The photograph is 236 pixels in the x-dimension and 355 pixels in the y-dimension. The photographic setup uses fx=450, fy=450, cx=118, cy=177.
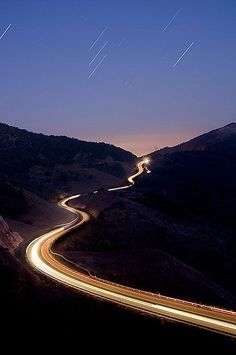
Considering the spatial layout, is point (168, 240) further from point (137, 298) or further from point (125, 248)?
point (137, 298)

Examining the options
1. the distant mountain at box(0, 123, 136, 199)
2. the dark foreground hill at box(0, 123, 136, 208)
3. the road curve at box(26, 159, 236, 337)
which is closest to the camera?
the road curve at box(26, 159, 236, 337)

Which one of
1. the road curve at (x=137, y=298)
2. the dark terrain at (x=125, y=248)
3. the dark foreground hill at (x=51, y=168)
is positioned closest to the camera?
the road curve at (x=137, y=298)

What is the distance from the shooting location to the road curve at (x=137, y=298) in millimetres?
25547

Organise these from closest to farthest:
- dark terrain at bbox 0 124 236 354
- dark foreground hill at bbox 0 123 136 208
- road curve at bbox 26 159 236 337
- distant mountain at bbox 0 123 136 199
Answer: road curve at bbox 26 159 236 337
dark terrain at bbox 0 124 236 354
dark foreground hill at bbox 0 123 136 208
distant mountain at bbox 0 123 136 199

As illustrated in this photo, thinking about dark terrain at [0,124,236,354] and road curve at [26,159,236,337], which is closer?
road curve at [26,159,236,337]

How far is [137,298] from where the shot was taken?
31203 millimetres

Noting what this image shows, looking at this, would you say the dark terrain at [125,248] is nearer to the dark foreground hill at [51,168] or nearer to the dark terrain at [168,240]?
the dark terrain at [168,240]

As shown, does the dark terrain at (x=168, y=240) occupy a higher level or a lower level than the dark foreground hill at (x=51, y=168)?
lower

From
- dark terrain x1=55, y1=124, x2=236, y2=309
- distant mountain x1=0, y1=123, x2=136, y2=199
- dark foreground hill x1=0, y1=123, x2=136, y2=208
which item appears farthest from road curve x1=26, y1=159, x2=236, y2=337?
distant mountain x1=0, y1=123, x2=136, y2=199

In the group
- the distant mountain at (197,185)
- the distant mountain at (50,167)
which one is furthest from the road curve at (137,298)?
the distant mountain at (50,167)

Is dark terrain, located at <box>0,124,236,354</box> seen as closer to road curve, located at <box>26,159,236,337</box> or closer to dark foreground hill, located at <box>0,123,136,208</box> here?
dark foreground hill, located at <box>0,123,136,208</box>

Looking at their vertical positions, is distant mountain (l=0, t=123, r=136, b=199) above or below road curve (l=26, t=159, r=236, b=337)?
above

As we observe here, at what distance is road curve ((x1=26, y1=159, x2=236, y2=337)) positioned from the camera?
25.5 metres

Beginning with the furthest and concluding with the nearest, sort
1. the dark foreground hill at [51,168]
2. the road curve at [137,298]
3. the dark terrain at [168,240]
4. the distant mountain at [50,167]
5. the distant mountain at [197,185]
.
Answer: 1. the distant mountain at [50,167]
2. the dark foreground hill at [51,168]
3. the distant mountain at [197,185]
4. the dark terrain at [168,240]
5. the road curve at [137,298]
